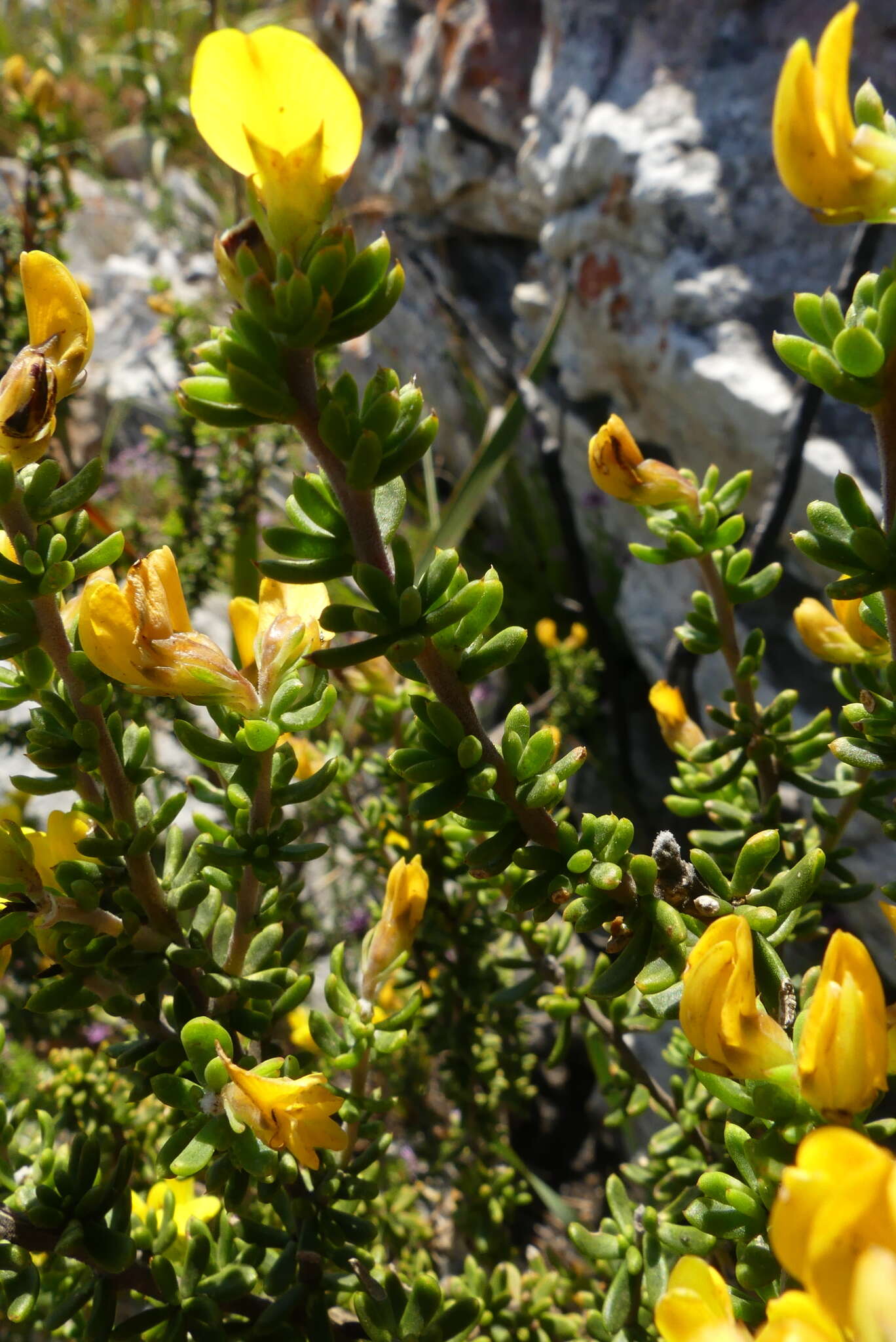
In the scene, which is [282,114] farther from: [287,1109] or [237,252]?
[287,1109]

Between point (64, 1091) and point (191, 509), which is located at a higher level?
point (191, 509)

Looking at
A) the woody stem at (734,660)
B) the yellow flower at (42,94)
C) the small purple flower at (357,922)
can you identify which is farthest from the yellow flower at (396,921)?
the yellow flower at (42,94)

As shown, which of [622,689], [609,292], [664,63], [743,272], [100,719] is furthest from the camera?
[622,689]

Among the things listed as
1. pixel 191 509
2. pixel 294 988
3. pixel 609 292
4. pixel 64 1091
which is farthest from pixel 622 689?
pixel 294 988

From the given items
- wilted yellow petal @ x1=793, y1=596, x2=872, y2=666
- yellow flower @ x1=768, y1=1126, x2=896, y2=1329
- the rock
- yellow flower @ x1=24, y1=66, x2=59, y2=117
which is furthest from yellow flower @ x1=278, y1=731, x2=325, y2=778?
yellow flower @ x1=24, y1=66, x2=59, y2=117

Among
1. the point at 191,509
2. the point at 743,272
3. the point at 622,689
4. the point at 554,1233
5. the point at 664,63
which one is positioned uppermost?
the point at 664,63

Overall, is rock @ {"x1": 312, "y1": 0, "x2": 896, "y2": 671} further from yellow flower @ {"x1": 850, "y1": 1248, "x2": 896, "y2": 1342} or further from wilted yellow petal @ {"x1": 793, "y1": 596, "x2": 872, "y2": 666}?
yellow flower @ {"x1": 850, "y1": 1248, "x2": 896, "y2": 1342}

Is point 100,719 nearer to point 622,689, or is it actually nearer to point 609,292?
point 609,292
